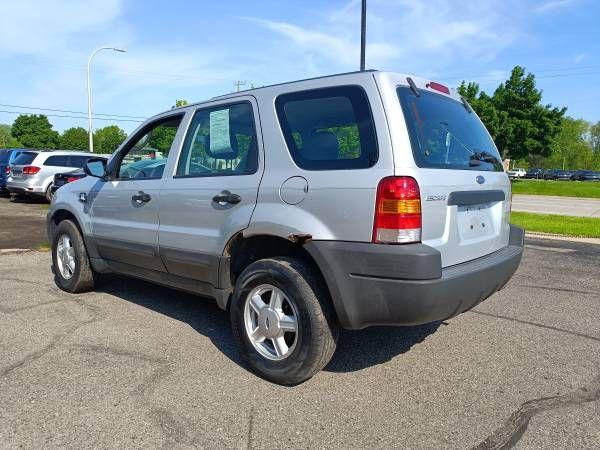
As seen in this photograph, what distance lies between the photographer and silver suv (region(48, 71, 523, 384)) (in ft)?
9.29

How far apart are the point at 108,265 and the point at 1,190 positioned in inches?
651

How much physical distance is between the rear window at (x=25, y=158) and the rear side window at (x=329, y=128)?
1473cm

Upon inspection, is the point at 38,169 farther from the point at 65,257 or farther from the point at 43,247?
the point at 65,257

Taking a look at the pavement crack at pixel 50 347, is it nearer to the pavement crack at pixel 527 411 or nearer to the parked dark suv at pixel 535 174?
the pavement crack at pixel 527 411

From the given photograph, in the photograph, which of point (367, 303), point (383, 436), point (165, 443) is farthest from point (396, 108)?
point (165, 443)

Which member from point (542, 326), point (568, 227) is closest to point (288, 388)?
point (542, 326)

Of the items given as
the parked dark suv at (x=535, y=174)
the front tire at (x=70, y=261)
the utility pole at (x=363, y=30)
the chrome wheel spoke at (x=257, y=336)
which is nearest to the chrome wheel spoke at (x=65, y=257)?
the front tire at (x=70, y=261)

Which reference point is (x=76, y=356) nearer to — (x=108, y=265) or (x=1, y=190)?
(x=108, y=265)

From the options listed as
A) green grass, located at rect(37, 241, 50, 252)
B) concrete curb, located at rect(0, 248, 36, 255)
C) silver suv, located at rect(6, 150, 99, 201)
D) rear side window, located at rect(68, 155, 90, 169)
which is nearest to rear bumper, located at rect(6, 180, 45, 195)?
silver suv, located at rect(6, 150, 99, 201)

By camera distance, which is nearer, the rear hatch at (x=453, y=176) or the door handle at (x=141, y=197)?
the rear hatch at (x=453, y=176)

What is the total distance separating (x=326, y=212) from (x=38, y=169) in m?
15.0

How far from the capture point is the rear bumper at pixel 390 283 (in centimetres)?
276

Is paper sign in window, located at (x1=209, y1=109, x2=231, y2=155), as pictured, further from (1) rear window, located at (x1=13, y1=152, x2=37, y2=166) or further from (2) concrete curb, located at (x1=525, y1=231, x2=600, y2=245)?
(1) rear window, located at (x1=13, y1=152, x2=37, y2=166)

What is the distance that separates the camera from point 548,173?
235 ft
